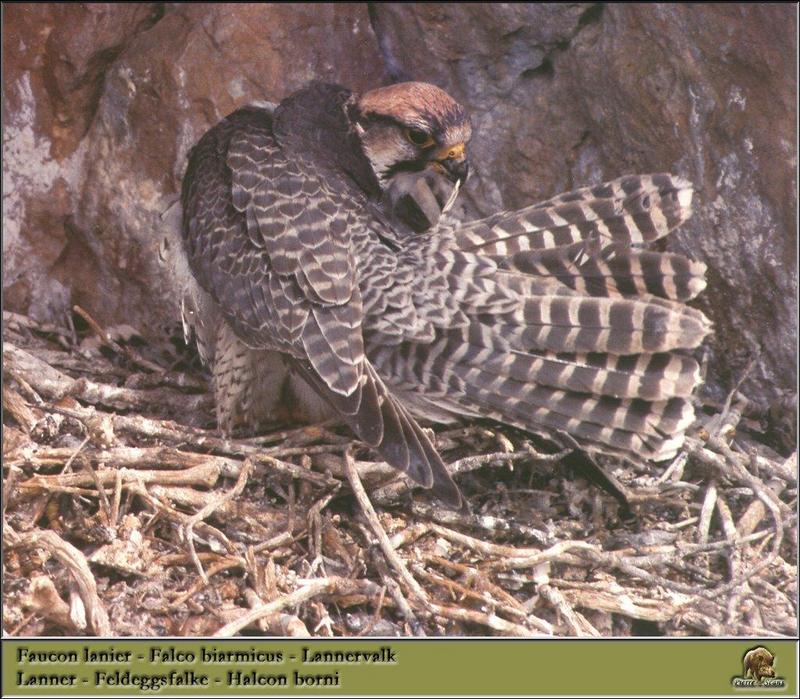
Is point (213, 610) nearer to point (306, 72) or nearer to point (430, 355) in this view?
point (430, 355)

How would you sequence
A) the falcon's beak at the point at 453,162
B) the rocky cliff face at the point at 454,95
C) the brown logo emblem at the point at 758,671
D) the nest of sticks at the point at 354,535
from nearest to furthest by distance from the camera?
the brown logo emblem at the point at 758,671 → the nest of sticks at the point at 354,535 → the falcon's beak at the point at 453,162 → the rocky cliff face at the point at 454,95

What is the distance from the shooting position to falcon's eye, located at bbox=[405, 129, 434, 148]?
3.31m

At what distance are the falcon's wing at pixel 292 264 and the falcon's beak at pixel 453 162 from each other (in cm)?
32

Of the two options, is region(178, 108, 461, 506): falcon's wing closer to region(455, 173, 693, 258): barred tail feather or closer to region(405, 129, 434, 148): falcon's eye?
region(405, 129, 434, 148): falcon's eye

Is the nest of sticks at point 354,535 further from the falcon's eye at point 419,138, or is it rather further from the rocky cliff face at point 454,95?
the falcon's eye at point 419,138

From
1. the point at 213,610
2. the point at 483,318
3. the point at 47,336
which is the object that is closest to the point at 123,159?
the point at 47,336

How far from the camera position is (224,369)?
3613 millimetres

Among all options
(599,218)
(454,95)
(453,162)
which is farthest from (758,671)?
(454,95)

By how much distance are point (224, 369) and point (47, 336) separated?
0.98 meters

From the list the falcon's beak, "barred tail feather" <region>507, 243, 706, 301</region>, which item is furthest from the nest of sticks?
the falcon's beak

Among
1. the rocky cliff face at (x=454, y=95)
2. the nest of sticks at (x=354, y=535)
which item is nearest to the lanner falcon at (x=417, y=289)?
the nest of sticks at (x=354, y=535)

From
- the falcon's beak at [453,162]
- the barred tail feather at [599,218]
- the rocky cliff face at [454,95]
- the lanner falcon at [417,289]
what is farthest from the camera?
the rocky cliff face at [454,95]

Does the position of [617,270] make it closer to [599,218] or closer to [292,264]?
[599,218]

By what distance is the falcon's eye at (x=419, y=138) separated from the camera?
3.31 meters
